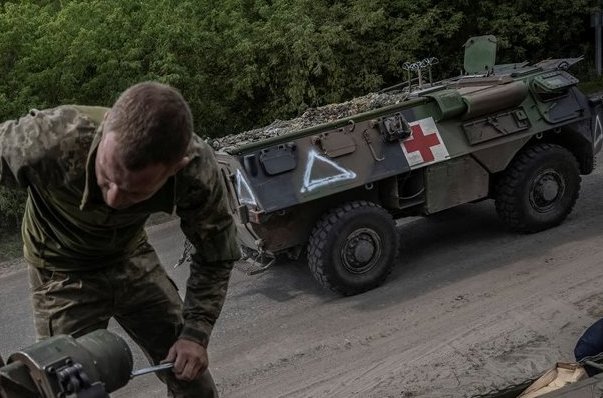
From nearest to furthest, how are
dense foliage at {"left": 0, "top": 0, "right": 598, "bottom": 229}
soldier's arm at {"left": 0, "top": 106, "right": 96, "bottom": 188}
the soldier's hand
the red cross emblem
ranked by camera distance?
soldier's arm at {"left": 0, "top": 106, "right": 96, "bottom": 188} → the soldier's hand → the red cross emblem → dense foliage at {"left": 0, "top": 0, "right": 598, "bottom": 229}

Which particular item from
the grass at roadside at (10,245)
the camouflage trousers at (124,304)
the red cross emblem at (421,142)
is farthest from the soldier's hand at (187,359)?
the grass at roadside at (10,245)

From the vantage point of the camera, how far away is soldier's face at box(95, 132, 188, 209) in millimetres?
2102

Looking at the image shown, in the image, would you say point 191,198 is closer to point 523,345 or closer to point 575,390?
point 575,390

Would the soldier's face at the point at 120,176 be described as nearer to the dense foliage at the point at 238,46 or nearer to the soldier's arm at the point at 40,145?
the soldier's arm at the point at 40,145

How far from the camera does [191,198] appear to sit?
8.79 feet

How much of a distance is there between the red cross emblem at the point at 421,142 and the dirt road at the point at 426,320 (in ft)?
3.00

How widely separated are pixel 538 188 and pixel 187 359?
4598 mm

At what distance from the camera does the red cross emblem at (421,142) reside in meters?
6.11

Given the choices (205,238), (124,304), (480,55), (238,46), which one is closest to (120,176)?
(205,238)

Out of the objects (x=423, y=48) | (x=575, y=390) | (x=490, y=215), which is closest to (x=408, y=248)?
(x=490, y=215)

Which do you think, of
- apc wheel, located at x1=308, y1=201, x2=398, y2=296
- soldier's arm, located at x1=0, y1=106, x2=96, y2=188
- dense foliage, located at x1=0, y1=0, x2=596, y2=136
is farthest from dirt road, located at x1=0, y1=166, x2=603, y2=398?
dense foliage, located at x1=0, y1=0, x2=596, y2=136

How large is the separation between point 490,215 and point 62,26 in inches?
206

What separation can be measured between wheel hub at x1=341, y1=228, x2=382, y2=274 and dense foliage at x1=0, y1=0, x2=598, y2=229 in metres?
4.20

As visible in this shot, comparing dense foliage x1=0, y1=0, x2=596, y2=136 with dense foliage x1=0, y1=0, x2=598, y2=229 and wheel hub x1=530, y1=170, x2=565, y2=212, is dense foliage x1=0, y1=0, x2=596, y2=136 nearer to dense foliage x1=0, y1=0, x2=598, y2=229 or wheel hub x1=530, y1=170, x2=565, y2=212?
dense foliage x1=0, y1=0, x2=598, y2=229
